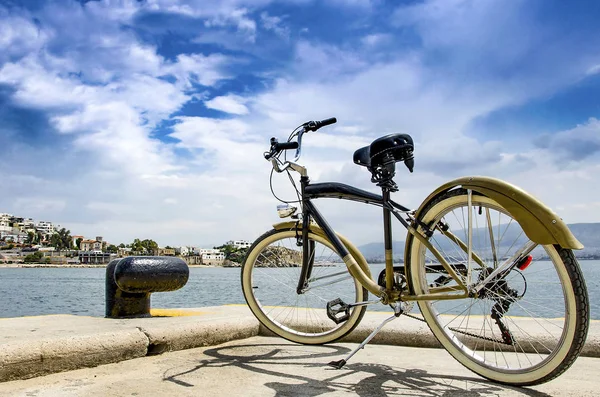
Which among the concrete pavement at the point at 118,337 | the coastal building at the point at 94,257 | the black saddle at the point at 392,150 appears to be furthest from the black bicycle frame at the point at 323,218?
the coastal building at the point at 94,257

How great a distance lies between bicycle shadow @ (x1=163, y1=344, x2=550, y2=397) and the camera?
2.82 meters

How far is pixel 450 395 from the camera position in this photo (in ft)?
9.03

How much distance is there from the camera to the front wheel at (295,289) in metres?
4.05

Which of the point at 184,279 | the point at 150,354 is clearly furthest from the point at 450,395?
the point at 184,279

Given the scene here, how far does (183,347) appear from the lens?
12.9 ft

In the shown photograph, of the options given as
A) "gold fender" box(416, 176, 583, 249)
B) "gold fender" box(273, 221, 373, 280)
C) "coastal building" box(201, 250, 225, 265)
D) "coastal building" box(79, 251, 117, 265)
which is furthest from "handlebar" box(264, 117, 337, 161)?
"coastal building" box(79, 251, 117, 265)

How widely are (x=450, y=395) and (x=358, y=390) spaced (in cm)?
50

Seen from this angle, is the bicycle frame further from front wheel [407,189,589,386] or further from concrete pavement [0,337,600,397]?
concrete pavement [0,337,600,397]

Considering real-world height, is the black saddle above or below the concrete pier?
above

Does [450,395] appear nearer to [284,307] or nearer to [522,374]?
[522,374]

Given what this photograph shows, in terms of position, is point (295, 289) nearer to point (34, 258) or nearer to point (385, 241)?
point (385, 241)

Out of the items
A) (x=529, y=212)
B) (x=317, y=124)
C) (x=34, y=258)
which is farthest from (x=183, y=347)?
(x=34, y=258)

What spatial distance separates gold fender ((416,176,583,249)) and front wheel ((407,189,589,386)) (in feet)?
0.20

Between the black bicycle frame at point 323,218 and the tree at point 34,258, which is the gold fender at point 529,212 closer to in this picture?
the black bicycle frame at point 323,218
